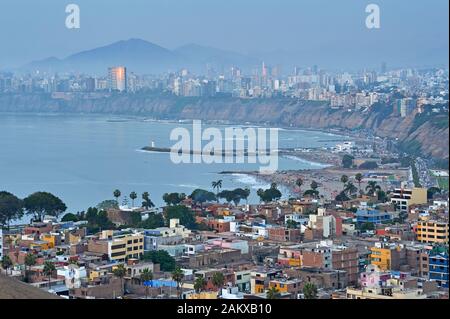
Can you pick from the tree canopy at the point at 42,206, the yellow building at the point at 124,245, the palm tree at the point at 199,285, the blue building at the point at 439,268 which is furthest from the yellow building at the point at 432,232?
the tree canopy at the point at 42,206

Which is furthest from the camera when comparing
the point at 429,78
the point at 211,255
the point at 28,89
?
the point at 28,89

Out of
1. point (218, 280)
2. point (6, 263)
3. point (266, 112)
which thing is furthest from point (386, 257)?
point (266, 112)

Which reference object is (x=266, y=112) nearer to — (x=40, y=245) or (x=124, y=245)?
(x=40, y=245)

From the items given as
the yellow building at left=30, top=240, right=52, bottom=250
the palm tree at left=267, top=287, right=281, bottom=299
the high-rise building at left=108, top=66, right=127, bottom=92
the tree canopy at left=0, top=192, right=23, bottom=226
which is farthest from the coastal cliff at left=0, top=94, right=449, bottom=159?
the palm tree at left=267, top=287, right=281, bottom=299

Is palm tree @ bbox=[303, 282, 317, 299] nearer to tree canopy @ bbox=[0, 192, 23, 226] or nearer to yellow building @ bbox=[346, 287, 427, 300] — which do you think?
yellow building @ bbox=[346, 287, 427, 300]
